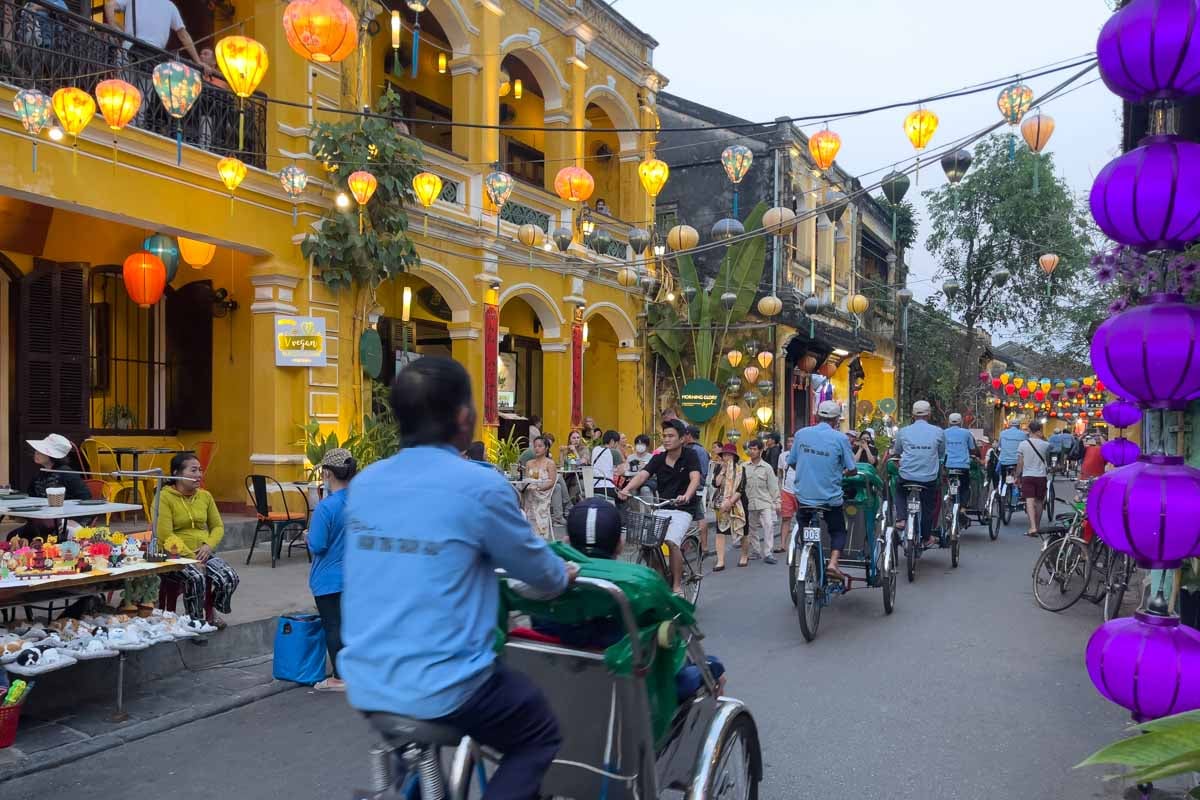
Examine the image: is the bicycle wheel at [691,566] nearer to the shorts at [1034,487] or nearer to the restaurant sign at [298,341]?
the restaurant sign at [298,341]

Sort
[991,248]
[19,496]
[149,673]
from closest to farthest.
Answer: [149,673] < [19,496] < [991,248]

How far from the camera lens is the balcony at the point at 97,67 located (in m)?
8.88

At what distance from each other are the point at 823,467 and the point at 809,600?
1.13 m

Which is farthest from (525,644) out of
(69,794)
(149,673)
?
(149,673)

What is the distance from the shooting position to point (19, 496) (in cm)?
732

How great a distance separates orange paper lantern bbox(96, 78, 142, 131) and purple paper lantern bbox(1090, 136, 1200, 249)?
26.8 ft

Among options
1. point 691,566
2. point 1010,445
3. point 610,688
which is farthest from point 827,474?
point 1010,445

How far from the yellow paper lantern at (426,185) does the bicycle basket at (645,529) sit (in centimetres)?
671

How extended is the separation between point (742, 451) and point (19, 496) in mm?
16411

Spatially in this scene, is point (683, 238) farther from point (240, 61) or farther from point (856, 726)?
point (856, 726)

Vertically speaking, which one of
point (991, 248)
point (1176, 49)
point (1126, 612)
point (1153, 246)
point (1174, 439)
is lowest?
point (1126, 612)

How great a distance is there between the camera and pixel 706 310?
20766 mm

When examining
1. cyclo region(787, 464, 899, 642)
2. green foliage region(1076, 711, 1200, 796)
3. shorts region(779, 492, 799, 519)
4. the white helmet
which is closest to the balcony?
the white helmet

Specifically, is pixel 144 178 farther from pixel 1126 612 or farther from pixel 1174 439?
pixel 1126 612
